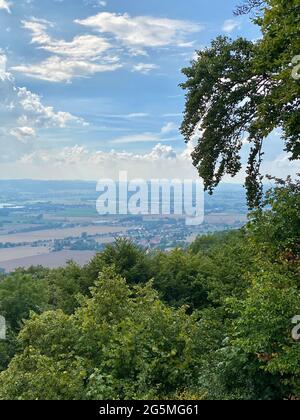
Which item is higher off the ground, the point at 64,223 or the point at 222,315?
the point at 222,315

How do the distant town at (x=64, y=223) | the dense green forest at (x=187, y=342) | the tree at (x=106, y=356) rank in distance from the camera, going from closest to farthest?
1. the dense green forest at (x=187, y=342)
2. the tree at (x=106, y=356)
3. the distant town at (x=64, y=223)

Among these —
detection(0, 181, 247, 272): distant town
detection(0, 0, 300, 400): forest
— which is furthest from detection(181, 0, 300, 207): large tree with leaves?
detection(0, 181, 247, 272): distant town

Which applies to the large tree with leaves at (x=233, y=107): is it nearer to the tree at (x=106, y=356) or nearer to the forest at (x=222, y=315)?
the forest at (x=222, y=315)

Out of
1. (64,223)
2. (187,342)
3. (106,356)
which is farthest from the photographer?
(64,223)

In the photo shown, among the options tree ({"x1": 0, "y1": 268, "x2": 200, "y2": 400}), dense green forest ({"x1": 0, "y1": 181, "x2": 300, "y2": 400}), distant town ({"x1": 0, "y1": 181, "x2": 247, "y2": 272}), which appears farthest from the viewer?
distant town ({"x1": 0, "y1": 181, "x2": 247, "y2": 272})

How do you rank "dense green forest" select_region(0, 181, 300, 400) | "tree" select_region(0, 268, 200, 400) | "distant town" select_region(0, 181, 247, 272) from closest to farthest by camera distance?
"dense green forest" select_region(0, 181, 300, 400), "tree" select_region(0, 268, 200, 400), "distant town" select_region(0, 181, 247, 272)

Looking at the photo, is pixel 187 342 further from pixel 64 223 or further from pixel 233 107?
pixel 64 223

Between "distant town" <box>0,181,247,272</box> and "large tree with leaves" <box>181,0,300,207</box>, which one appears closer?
"large tree with leaves" <box>181,0,300,207</box>

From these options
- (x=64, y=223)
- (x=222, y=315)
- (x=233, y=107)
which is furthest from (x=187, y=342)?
(x=64, y=223)

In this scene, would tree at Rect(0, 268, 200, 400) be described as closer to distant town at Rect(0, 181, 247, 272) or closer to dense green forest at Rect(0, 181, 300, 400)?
dense green forest at Rect(0, 181, 300, 400)

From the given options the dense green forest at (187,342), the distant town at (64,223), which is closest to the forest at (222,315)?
the dense green forest at (187,342)

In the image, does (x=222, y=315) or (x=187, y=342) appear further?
(x=222, y=315)
